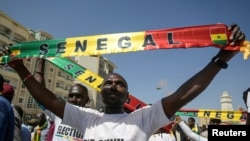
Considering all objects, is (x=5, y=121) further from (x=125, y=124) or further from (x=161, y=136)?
(x=161, y=136)

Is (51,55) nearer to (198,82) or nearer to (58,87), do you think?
(198,82)

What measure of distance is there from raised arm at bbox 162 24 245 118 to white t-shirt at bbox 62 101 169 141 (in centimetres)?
9

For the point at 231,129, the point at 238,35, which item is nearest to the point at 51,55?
the point at 238,35

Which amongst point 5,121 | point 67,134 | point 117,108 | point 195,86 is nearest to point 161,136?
point 67,134

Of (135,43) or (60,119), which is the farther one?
(60,119)

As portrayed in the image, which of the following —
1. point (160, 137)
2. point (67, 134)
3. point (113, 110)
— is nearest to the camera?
point (113, 110)

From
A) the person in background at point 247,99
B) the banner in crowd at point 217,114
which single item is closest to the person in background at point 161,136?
the person in background at point 247,99

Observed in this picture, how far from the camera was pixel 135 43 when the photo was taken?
10.9 feet

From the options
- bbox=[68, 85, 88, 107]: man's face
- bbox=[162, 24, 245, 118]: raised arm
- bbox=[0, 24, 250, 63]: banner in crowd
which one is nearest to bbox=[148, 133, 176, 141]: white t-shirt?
bbox=[68, 85, 88, 107]: man's face

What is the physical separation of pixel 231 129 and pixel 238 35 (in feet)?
5.90

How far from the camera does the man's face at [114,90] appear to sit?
2572mm

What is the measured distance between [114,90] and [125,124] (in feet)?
1.38

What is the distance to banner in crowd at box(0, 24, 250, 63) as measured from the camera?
279 cm

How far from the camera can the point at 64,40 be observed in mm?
3758
